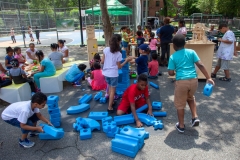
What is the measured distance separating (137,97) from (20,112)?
2.22 m

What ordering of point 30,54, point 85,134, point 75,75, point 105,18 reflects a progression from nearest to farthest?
point 85,134
point 75,75
point 30,54
point 105,18

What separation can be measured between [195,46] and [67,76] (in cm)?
412

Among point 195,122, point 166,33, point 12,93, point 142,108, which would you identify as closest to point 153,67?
point 166,33

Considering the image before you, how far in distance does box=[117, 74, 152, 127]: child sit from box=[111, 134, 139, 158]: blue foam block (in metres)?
0.66

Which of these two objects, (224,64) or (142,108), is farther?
(224,64)

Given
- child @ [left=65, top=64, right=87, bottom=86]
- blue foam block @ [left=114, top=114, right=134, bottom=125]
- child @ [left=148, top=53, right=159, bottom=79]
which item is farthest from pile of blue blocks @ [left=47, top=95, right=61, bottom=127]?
child @ [left=148, top=53, right=159, bottom=79]

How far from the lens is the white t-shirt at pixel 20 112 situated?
3.11m

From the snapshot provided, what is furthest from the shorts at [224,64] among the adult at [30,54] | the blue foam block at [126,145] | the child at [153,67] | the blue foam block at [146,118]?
the adult at [30,54]

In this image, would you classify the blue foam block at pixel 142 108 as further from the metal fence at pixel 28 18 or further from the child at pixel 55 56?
the metal fence at pixel 28 18

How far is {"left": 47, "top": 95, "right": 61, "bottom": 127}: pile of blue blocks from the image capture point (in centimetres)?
372

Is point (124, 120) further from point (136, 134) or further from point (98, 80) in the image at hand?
point (98, 80)

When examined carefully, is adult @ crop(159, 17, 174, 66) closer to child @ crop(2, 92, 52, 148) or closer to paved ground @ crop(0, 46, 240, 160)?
paved ground @ crop(0, 46, 240, 160)

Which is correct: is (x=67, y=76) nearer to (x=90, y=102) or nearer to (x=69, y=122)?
(x=90, y=102)

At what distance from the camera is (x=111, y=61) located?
4.25m
